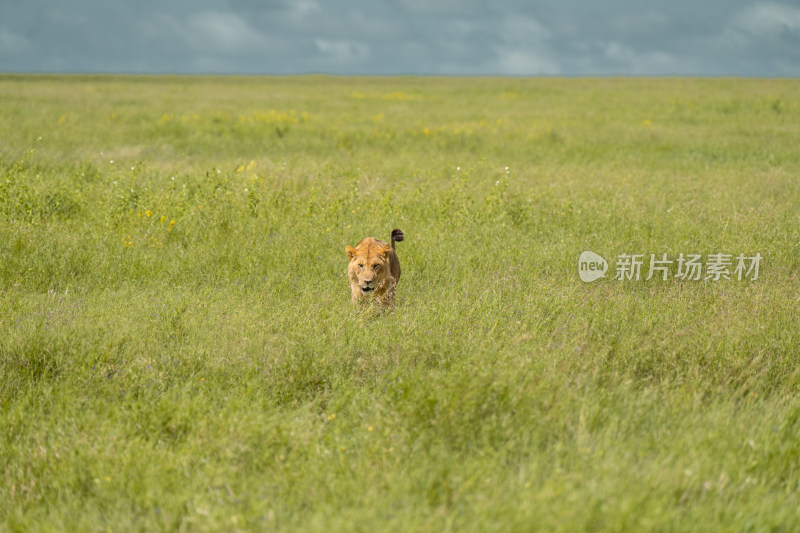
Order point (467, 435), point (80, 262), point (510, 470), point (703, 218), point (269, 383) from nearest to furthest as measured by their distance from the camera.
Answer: point (510, 470) → point (467, 435) → point (269, 383) → point (80, 262) → point (703, 218)

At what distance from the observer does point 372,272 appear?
512 centimetres

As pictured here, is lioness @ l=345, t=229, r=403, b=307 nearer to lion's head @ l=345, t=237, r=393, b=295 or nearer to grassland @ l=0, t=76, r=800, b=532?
lion's head @ l=345, t=237, r=393, b=295

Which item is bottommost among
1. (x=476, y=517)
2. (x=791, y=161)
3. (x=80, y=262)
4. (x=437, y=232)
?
(x=476, y=517)

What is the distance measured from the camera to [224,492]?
10.2ft

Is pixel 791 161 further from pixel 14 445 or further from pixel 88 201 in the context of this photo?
pixel 14 445

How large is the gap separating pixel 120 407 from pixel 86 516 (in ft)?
3.31

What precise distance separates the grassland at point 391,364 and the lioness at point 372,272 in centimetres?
22

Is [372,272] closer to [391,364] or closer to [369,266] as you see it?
[369,266]

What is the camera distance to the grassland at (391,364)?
300 cm

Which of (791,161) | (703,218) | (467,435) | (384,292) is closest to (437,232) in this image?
(384,292)

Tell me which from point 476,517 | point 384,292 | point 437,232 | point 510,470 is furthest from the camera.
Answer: point 437,232

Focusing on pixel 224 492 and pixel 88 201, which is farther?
pixel 88 201

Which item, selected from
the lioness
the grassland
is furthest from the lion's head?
the grassland

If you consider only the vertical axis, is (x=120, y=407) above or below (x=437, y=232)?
below
